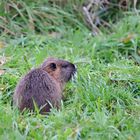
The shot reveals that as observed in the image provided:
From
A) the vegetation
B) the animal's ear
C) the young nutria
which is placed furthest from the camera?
the animal's ear

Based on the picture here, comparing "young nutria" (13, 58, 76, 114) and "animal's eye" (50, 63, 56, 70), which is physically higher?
"animal's eye" (50, 63, 56, 70)

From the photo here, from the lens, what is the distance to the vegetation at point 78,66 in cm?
474

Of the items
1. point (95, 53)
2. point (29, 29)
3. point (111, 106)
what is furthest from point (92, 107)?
point (29, 29)

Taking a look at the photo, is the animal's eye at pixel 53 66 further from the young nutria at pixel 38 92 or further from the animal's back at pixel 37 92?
the animal's back at pixel 37 92

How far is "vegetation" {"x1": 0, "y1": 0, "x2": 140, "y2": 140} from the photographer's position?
4738 mm

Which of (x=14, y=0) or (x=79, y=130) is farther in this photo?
(x=14, y=0)

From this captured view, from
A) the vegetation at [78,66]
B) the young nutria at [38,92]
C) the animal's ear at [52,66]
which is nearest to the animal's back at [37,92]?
the young nutria at [38,92]

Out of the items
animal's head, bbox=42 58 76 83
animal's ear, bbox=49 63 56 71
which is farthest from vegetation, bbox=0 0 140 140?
animal's ear, bbox=49 63 56 71

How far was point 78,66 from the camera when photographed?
664 centimetres

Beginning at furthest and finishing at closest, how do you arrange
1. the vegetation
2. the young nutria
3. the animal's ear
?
the animal's ear
the young nutria
the vegetation

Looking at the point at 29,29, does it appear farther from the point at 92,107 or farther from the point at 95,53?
the point at 92,107

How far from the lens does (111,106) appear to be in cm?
541

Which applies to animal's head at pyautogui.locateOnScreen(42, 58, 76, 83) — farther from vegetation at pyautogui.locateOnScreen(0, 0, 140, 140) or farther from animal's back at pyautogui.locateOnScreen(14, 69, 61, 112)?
animal's back at pyautogui.locateOnScreen(14, 69, 61, 112)

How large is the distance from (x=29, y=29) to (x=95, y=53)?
1.29m
